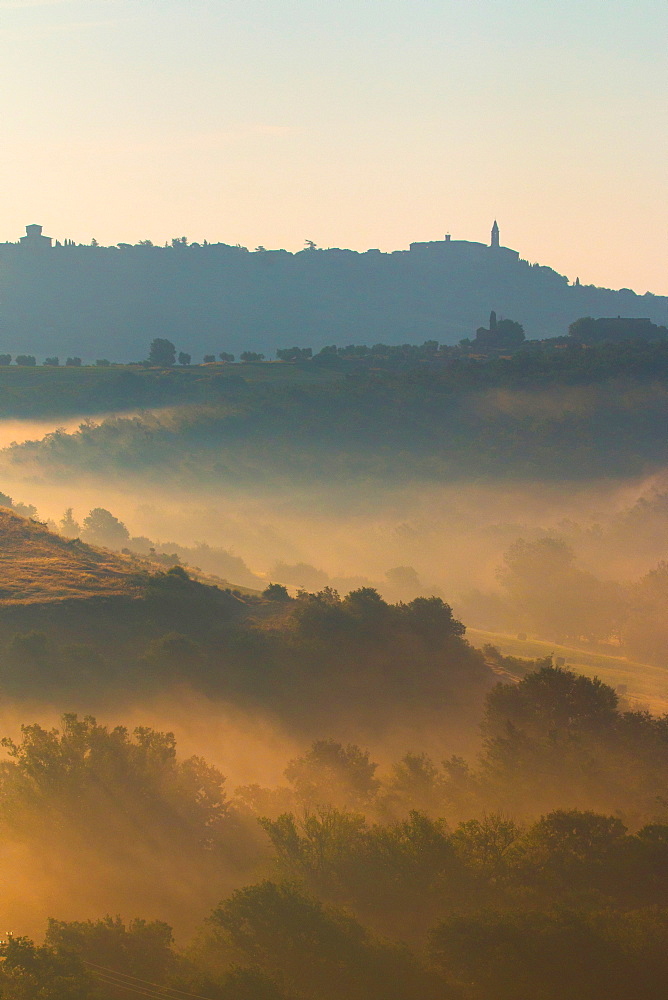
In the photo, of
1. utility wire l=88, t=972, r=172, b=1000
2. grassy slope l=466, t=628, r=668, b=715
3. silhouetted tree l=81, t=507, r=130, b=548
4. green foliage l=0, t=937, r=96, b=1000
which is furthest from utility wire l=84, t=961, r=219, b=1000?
silhouetted tree l=81, t=507, r=130, b=548

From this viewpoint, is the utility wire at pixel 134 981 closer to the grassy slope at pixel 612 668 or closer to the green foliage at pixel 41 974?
the green foliage at pixel 41 974

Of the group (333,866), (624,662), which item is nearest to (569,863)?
(333,866)

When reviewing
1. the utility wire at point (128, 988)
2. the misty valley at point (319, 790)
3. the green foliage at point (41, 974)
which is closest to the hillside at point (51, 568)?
the misty valley at point (319, 790)

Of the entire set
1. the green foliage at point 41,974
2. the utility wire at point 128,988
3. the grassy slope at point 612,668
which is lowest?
the grassy slope at point 612,668

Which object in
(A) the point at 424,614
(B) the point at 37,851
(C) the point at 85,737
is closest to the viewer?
(B) the point at 37,851

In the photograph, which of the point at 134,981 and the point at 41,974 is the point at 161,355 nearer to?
the point at 134,981

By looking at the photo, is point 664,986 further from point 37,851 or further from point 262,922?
point 37,851
